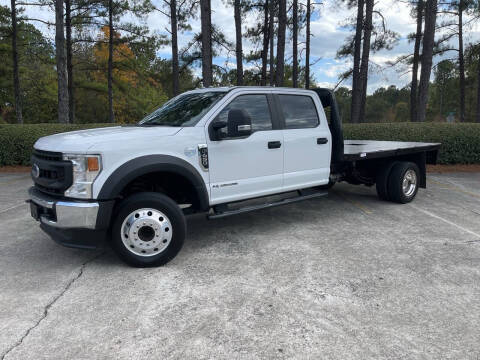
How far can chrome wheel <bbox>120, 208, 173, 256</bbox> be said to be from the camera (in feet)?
12.5

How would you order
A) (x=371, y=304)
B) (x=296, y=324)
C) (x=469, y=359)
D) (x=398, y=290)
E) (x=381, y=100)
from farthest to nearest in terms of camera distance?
(x=381, y=100) < (x=398, y=290) < (x=371, y=304) < (x=296, y=324) < (x=469, y=359)

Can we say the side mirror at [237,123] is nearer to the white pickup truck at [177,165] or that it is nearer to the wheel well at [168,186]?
the white pickup truck at [177,165]

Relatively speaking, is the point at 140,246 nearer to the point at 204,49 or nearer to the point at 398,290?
the point at 398,290

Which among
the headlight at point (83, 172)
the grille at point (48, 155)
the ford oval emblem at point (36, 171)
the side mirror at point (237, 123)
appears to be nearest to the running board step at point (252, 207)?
the side mirror at point (237, 123)

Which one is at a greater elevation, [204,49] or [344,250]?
[204,49]

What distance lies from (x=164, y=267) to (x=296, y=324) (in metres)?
1.71

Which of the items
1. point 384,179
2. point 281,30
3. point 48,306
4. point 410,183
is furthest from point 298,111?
point 281,30

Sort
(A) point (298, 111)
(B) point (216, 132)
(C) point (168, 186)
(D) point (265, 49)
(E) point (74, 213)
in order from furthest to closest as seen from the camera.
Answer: (D) point (265, 49) → (A) point (298, 111) → (C) point (168, 186) → (B) point (216, 132) → (E) point (74, 213)

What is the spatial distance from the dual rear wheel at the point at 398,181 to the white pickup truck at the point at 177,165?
113cm

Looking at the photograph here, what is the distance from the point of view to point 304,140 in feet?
17.1

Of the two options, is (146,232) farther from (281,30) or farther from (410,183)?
(281,30)

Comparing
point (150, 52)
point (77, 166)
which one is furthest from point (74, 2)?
point (77, 166)

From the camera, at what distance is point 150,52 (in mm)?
20922

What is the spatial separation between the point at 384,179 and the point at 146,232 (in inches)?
183
